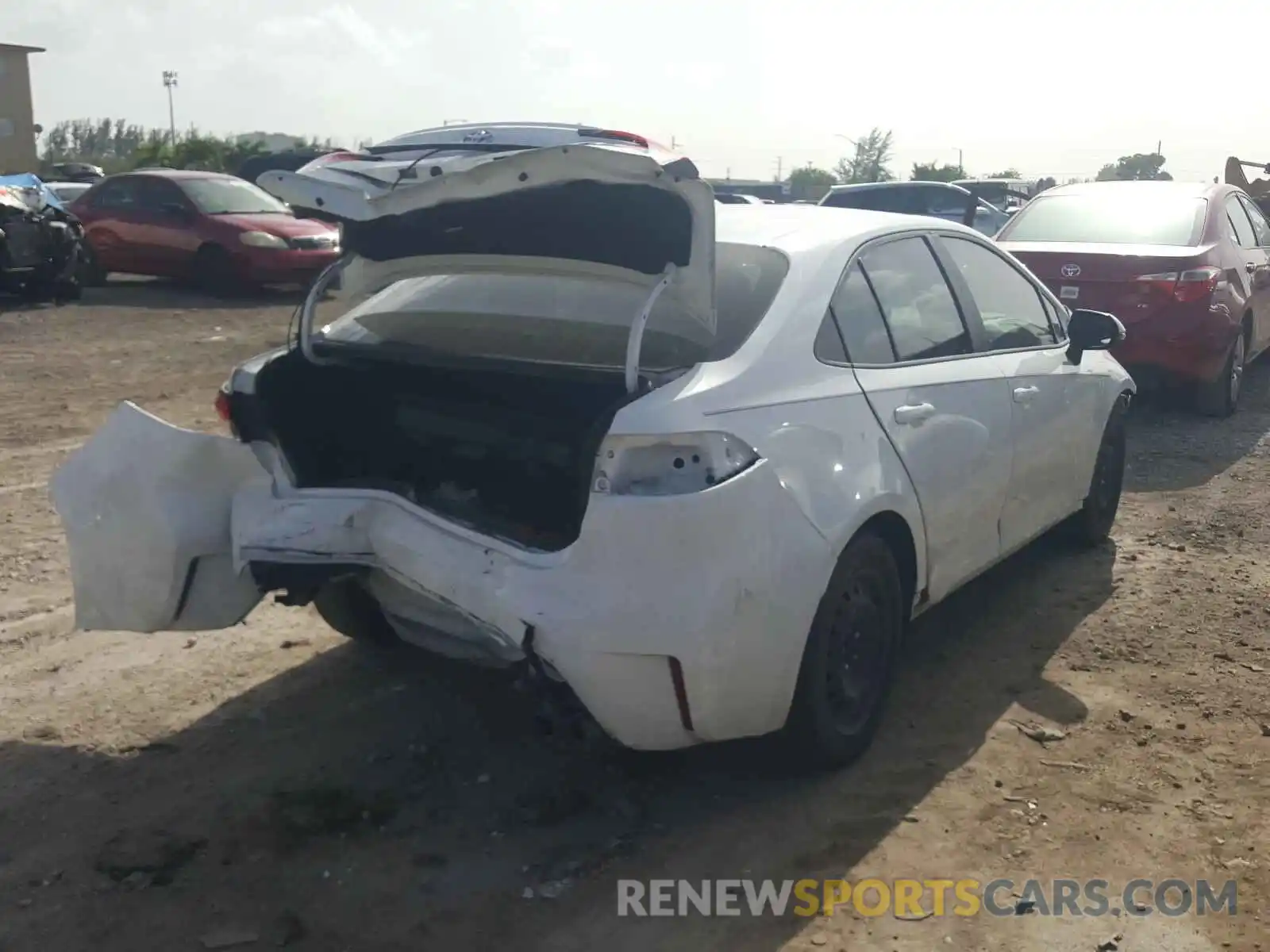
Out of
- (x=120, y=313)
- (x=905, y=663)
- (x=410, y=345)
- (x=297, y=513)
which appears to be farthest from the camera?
(x=120, y=313)

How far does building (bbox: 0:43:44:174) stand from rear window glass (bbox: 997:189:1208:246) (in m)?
46.0

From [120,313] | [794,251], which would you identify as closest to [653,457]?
[794,251]

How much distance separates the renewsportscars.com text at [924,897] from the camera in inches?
126

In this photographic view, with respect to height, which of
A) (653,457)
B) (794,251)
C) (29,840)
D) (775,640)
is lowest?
(29,840)

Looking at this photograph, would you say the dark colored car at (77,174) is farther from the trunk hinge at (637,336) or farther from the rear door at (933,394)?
the trunk hinge at (637,336)

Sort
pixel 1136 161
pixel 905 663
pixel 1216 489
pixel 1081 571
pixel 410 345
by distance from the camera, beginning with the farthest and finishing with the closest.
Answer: pixel 1136 161
pixel 1216 489
pixel 1081 571
pixel 905 663
pixel 410 345

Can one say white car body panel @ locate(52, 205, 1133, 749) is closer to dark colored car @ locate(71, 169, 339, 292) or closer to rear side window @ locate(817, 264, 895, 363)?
rear side window @ locate(817, 264, 895, 363)

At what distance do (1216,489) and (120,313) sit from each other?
11.5 m

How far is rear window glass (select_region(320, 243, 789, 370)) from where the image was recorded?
144 inches

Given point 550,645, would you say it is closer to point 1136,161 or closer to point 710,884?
point 710,884

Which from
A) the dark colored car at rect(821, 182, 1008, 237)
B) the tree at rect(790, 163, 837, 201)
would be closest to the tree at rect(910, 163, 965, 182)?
the tree at rect(790, 163, 837, 201)

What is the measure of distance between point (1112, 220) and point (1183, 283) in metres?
0.97

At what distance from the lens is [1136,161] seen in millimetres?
36031

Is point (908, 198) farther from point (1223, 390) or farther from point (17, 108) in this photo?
point (17, 108)
